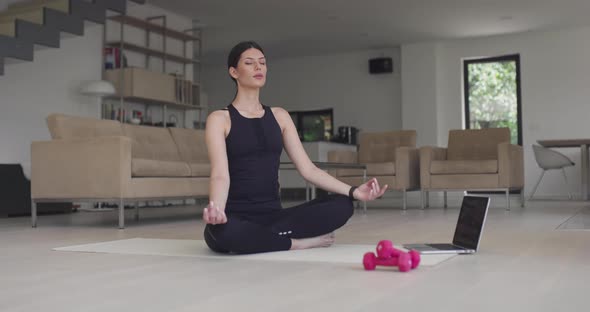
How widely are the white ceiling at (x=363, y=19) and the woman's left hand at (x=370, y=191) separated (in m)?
6.29

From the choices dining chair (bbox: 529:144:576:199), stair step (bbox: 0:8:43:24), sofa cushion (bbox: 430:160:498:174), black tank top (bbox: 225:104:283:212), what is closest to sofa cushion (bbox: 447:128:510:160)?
sofa cushion (bbox: 430:160:498:174)

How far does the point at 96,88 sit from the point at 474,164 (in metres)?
4.17

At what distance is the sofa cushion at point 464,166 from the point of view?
6.41 meters

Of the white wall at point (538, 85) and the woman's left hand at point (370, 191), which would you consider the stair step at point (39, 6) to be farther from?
the white wall at point (538, 85)

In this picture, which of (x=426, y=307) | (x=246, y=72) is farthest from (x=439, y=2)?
(x=426, y=307)

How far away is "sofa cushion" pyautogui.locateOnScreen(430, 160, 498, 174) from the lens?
6.41m

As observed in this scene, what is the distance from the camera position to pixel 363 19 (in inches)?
369

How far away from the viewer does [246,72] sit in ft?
8.66

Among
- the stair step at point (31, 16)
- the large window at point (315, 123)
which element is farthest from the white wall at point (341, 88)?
the stair step at point (31, 16)

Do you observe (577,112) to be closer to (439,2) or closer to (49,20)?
(439,2)

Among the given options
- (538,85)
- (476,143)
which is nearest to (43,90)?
(476,143)

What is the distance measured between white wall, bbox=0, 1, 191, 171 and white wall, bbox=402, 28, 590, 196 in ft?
18.0

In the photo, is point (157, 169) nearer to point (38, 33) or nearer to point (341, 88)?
point (38, 33)

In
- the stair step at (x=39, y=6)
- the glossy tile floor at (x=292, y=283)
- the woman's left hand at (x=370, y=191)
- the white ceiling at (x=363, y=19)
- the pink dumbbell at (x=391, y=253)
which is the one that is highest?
the white ceiling at (x=363, y=19)
